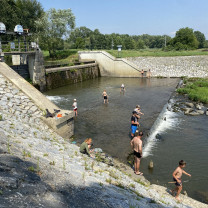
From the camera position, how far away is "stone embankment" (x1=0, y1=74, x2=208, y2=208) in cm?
388

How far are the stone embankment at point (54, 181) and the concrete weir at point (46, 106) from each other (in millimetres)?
1110

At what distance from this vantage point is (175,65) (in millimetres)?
41969

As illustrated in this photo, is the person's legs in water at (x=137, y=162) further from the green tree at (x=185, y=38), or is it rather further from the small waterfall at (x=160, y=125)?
the green tree at (x=185, y=38)

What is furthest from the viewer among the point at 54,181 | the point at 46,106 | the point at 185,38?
the point at 185,38

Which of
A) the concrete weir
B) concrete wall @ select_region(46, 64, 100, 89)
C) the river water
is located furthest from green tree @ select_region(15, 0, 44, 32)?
the concrete weir

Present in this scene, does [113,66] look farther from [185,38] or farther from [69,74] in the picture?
[185,38]

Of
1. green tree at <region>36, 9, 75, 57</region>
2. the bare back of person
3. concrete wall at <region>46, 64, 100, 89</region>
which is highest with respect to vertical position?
green tree at <region>36, 9, 75, 57</region>

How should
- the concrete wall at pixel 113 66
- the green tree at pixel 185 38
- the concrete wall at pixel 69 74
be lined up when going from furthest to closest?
the green tree at pixel 185 38
the concrete wall at pixel 113 66
the concrete wall at pixel 69 74

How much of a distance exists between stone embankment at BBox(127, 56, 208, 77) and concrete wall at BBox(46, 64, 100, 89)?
1118 cm

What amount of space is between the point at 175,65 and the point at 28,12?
37.5m

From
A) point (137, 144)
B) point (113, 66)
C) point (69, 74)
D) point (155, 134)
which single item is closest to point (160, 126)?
point (155, 134)

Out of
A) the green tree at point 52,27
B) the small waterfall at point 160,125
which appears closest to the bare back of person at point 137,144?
the small waterfall at point 160,125

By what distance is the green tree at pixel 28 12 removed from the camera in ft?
157

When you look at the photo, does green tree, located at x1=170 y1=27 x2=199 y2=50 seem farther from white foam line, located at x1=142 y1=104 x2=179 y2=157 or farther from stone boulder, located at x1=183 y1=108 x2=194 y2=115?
white foam line, located at x1=142 y1=104 x2=179 y2=157
